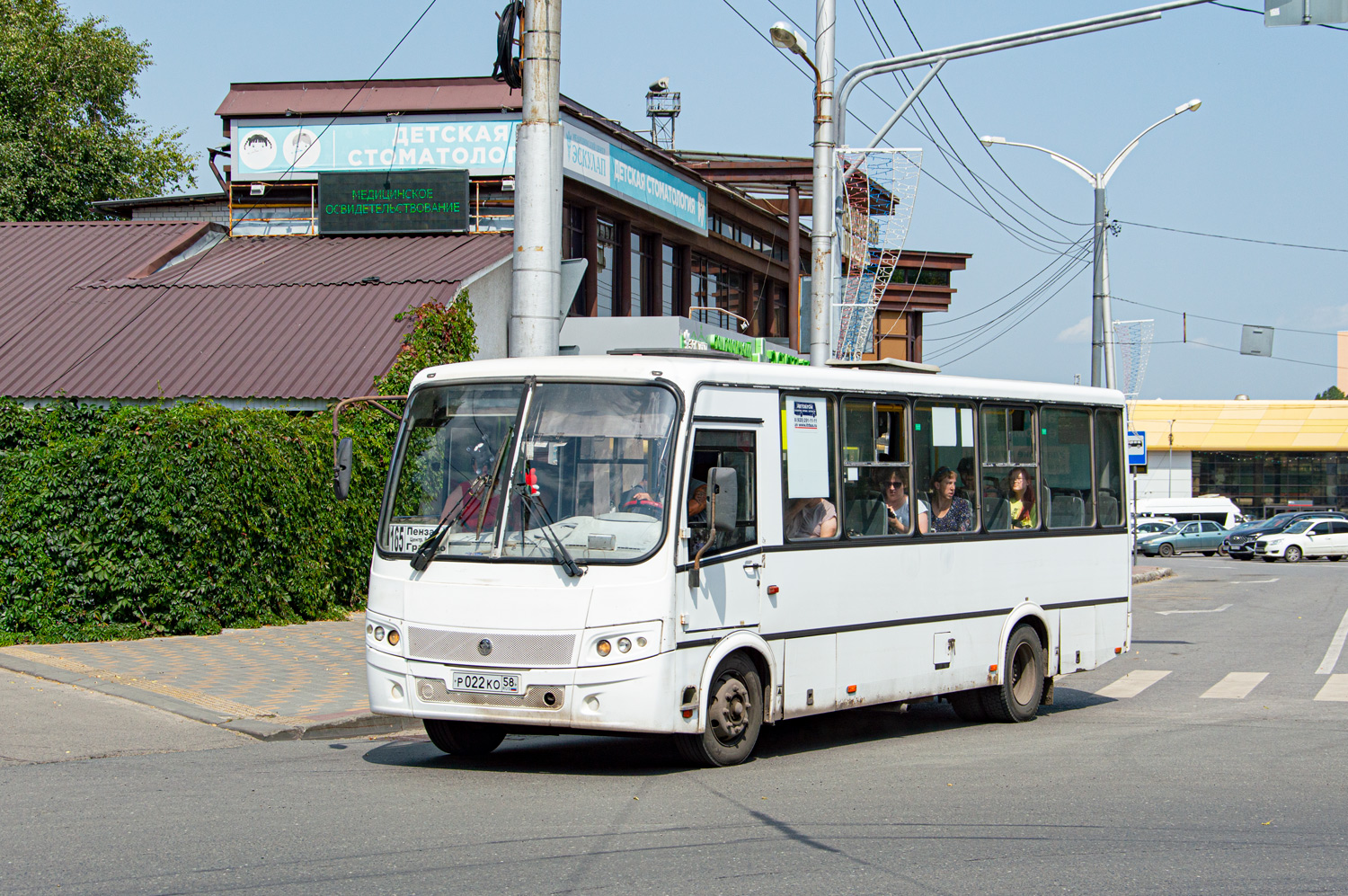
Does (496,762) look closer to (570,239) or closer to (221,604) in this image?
(221,604)

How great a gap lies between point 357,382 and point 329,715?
10.9m

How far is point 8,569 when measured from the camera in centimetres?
1341

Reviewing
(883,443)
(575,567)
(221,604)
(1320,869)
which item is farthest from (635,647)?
(221,604)

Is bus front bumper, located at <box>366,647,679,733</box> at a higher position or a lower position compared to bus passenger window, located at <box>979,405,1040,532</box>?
lower

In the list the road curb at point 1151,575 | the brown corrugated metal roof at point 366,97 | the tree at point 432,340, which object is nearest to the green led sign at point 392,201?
the brown corrugated metal roof at point 366,97

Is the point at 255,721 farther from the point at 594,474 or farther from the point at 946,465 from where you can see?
the point at 946,465

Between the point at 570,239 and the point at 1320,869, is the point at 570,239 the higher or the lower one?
the higher one

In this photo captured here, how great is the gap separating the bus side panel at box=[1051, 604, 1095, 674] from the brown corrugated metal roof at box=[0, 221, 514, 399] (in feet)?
38.1

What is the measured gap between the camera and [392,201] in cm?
2712

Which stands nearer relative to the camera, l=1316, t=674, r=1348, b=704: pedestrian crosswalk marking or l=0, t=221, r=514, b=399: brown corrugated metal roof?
l=1316, t=674, r=1348, b=704: pedestrian crosswalk marking

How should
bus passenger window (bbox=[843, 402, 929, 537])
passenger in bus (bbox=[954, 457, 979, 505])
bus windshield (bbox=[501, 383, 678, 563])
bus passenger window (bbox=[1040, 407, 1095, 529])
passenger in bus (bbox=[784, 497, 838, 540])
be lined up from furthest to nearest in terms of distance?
bus passenger window (bbox=[1040, 407, 1095, 529]), passenger in bus (bbox=[954, 457, 979, 505]), bus passenger window (bbox=[843, 402, 929, 537]), passenger in bus (bbox=[784, 497, 838, 540]), bus windshield (bbox=[501, 383, 678, 563])

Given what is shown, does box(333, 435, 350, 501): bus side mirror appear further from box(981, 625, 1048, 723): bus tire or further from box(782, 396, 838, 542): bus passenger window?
box(981, 625, 1048, 723): bus tire

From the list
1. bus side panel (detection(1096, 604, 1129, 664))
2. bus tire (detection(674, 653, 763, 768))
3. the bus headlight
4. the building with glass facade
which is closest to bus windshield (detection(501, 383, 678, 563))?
the bus headlight

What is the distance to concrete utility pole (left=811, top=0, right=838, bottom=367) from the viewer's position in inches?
618
